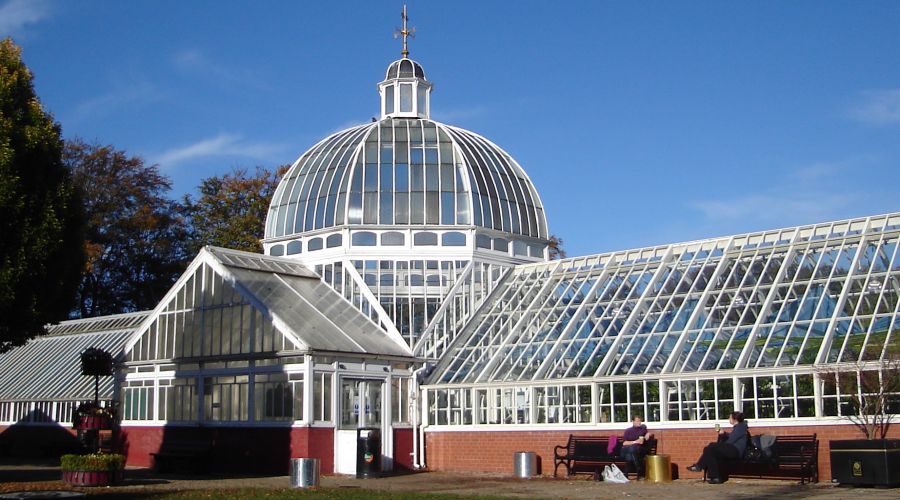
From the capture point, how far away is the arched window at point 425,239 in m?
32.6

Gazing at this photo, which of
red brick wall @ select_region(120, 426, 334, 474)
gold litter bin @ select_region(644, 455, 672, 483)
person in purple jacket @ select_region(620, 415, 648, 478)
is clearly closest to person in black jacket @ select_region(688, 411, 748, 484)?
gold litter bin @ select_region(644, 455, 672, 483)

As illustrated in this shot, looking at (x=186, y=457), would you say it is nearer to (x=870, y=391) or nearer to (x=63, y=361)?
(x=63, y=361)

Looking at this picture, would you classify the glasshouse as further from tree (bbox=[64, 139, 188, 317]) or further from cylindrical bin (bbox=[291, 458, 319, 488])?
tree (bbox=[64, 139, 188, 317])

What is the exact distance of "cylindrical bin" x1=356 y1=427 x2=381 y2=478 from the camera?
25484mm

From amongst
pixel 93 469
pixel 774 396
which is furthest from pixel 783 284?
pixel 93 469

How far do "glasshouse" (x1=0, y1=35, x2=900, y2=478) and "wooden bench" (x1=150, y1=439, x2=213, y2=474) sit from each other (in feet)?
0.56

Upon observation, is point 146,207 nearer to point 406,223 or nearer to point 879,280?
point 406,223

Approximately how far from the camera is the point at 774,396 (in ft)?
73.8

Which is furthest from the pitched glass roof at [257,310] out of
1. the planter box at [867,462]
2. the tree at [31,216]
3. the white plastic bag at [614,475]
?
the planter box at [867,462]

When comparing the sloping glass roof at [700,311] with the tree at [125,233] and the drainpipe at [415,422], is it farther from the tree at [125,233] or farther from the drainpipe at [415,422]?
the tree at [125,233]

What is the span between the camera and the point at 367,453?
2550 cm

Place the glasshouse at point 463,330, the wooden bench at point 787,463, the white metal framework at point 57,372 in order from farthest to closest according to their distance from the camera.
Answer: the white metal framework at point 57,372, the glasshouse at point 463,330, the wooden bench at point 787,463

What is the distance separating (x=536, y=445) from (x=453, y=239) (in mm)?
8654

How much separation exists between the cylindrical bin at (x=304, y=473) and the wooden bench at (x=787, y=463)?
28.2ft
